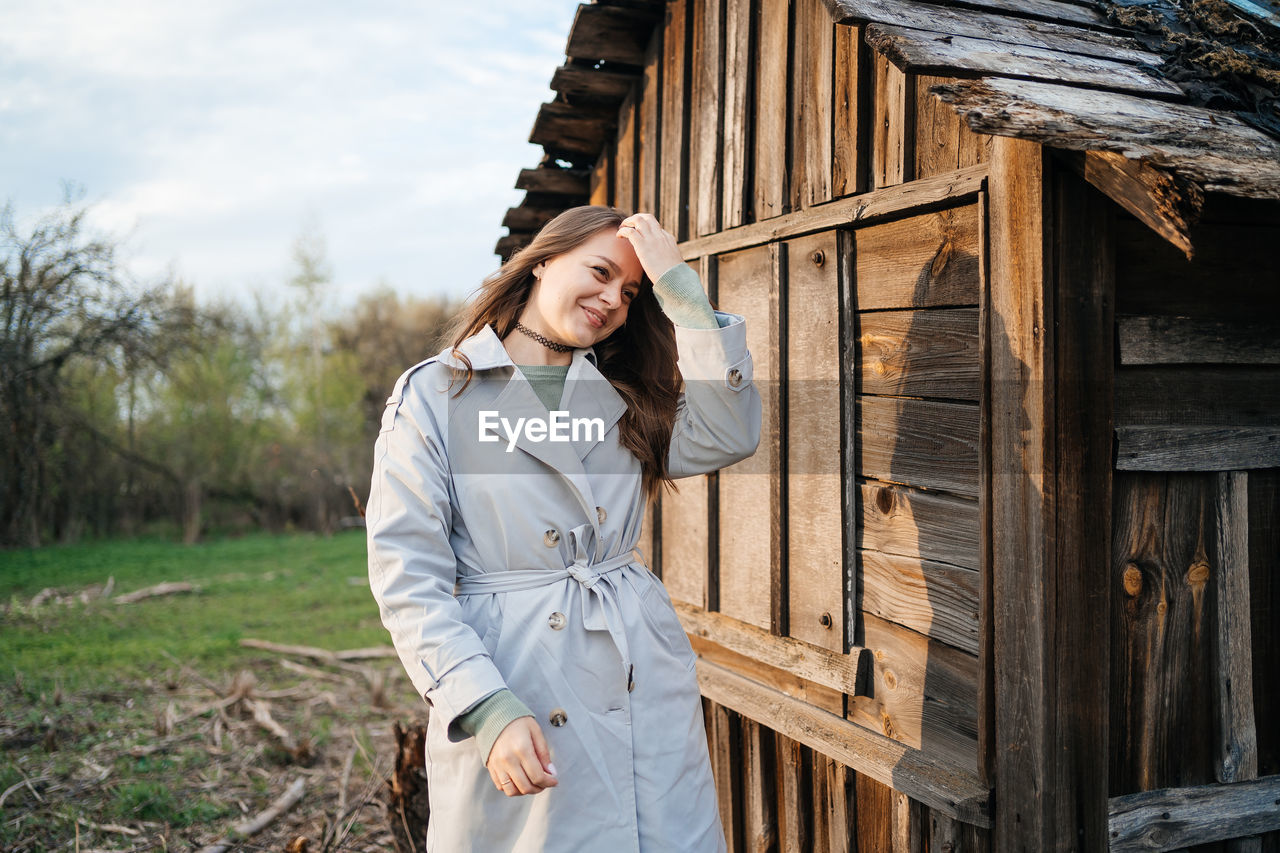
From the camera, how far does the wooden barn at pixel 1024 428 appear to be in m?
2.37

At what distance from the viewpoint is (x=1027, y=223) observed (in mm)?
2398

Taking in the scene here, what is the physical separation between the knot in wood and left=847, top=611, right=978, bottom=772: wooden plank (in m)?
0.48

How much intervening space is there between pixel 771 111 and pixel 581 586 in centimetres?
222

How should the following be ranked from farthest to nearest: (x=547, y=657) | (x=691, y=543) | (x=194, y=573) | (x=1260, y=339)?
(x=194, y=573) < (x=691, y=543) < (x=1260, y=339) < (x=547, y=657)

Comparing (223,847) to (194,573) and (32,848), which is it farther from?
(194,573)

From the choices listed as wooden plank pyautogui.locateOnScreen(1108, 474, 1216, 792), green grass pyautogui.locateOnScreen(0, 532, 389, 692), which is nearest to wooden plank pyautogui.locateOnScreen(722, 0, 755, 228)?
wooden plank pyautogui.locateOnScreen(1108, 474, 1216, 792)

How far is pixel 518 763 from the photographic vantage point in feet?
6.73

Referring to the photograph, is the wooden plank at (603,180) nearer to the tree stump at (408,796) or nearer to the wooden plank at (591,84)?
the wooden plank at (591,84)

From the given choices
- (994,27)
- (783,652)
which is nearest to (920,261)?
(994,27)

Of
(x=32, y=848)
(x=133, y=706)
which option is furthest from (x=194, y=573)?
(x=32, y=848)

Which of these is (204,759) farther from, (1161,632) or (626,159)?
(1161,632)

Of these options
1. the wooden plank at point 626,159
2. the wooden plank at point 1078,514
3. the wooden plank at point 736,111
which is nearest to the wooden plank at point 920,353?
the wooden plank at point 1078,514

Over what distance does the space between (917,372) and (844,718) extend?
128 cm

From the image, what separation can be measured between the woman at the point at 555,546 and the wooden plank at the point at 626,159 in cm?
244
